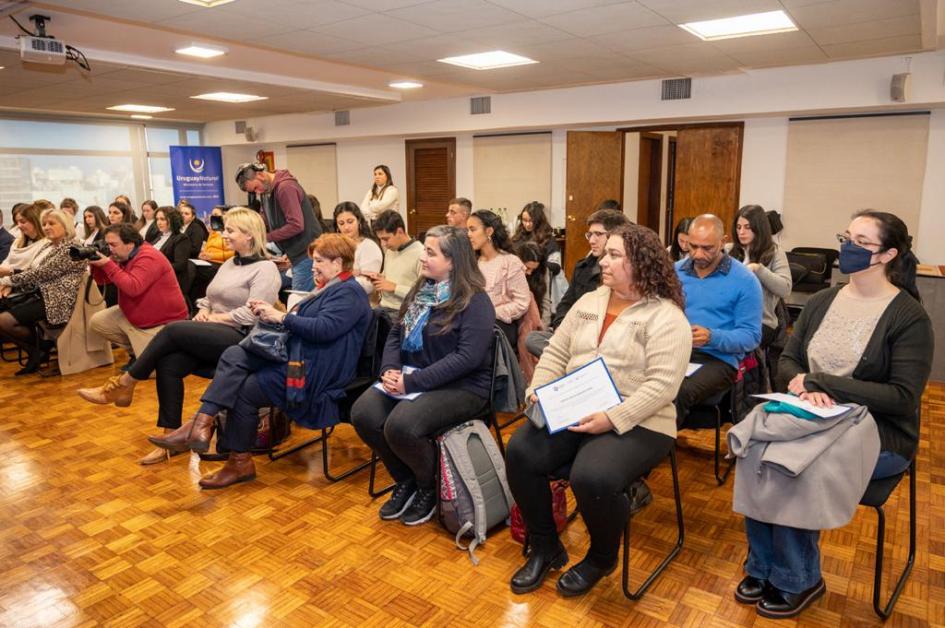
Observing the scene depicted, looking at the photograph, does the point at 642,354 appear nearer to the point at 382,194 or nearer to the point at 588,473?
the point at 588,473

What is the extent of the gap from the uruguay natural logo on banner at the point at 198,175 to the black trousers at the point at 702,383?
1005cm

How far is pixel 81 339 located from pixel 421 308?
3.77m

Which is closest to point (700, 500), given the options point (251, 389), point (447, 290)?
point (447, 290)

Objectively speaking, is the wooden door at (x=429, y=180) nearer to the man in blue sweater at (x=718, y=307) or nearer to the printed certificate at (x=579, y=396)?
the man in blue sweater at (x=718, y=307)

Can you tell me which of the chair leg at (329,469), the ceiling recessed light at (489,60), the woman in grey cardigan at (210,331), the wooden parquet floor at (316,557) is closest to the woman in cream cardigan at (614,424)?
the wooden parquet floor at (316,557)

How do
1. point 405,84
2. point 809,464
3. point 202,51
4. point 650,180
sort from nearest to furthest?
point 809,464 → point 202,51 → point 405,84 → point 650,180

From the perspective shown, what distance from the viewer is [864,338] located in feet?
7.27

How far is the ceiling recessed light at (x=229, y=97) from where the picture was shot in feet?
27.7

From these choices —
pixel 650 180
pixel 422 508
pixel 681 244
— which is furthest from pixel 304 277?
pixel 650 180

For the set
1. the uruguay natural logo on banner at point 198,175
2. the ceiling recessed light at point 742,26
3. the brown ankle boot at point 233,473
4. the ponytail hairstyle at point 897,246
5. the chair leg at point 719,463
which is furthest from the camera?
the uruguay natural logo on banner at point 198,175

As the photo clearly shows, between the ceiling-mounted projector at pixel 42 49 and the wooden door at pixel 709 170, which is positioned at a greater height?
the ceiling-mounted projector at pixel 42 49

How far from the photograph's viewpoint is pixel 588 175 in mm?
8047

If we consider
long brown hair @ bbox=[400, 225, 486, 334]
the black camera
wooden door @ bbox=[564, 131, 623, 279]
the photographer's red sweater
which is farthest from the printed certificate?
wooden door @ bbox=[564, 131, 623, 279]

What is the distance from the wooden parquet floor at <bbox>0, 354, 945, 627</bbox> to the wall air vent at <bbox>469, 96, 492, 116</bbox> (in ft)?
20.1
